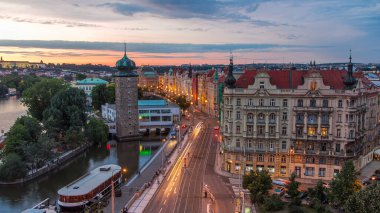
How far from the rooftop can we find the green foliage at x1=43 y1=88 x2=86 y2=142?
30551mm

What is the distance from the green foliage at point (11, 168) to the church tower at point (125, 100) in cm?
4127

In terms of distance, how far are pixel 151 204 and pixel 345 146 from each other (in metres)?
32.1

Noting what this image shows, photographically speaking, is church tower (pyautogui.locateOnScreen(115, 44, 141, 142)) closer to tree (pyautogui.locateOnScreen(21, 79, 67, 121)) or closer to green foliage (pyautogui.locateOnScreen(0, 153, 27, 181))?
tree (pyautogui.locateOnScreen(21, 79, 67, 121))

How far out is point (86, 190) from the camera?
58.0m

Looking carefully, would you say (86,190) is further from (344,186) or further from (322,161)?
(322,161)

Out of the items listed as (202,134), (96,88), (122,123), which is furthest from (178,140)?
(96,88)

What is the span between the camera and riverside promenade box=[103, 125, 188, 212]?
56.0 m

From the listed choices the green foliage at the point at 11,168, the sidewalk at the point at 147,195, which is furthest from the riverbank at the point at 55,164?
the sidewalk at the point at 147,195

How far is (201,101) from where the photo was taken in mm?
169250

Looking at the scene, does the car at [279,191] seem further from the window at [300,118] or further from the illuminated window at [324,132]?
the window at [300,118]

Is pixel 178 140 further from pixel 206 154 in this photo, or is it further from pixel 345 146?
pixel 345 146

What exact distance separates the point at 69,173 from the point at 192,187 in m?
28.8

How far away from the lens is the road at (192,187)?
5309 centimetres

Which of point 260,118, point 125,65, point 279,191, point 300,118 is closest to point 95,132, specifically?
point 125,65
